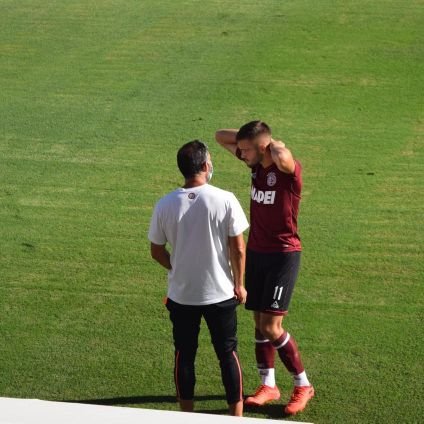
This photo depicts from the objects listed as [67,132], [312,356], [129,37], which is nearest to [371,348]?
[312,356]

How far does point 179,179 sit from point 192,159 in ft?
16.5

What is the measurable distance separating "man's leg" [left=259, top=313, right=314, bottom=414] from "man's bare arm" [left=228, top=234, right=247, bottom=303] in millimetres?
466

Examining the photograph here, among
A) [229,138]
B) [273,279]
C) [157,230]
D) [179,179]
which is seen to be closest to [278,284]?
[273,279]

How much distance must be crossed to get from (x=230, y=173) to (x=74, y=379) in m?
4.51

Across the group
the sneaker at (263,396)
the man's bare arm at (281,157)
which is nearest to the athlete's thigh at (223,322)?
the sneaker at (263,396)

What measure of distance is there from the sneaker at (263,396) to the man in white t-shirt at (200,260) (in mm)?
406

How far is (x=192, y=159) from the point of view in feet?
18.1

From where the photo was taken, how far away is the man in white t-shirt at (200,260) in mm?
5527

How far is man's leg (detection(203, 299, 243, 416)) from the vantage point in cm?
570

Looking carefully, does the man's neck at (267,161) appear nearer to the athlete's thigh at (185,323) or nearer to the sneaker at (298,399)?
the athlete's thigh at (185,323)

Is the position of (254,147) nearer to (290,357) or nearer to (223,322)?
(223,322)

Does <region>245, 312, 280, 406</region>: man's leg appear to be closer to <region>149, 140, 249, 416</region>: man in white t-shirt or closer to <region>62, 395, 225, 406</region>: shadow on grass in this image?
<region>62, 395, 225, 406</region>: shadow on grass

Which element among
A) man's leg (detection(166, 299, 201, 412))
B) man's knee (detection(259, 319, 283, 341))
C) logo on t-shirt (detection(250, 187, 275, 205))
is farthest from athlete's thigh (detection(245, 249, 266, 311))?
man's leg (detection(166, 299, 201, 412))

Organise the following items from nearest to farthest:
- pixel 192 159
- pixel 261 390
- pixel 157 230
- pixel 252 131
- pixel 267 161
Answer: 1. pixel 192 159
2. pixel 157 230
3. pixel 252 131
4. pixel 267 161
5. pixel 261 390
